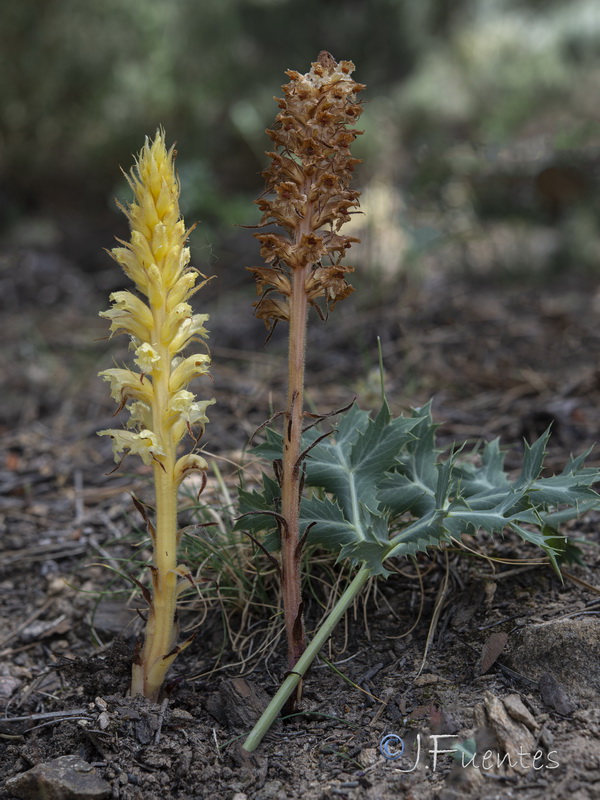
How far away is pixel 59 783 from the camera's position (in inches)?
56.1


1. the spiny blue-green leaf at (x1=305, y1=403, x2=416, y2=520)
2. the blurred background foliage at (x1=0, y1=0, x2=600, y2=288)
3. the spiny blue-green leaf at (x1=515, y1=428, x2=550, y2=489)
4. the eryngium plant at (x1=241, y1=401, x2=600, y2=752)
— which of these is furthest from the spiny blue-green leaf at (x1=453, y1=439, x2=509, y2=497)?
the blurred background foliage at (x1=0, y1=0, x2=600, y2=288)

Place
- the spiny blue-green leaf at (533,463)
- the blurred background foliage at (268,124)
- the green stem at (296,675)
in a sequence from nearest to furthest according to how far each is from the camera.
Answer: the green stem at (296,675)
the spiny blue-green leaf at (533,463)
the blurred background foliage at (268,124)

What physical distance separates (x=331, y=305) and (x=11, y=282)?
4.71m

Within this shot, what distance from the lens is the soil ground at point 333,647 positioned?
1.49 m

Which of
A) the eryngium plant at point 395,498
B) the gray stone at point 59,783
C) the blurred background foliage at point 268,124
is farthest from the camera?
the blurred background foliage at point 268,124

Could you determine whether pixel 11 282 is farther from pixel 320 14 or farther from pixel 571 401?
pixel 320 14

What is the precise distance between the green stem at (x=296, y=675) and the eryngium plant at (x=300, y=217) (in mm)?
59

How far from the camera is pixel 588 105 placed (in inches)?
547

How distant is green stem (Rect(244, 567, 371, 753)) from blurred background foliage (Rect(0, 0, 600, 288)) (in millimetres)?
789

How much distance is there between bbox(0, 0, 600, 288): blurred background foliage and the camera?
17.9 ft

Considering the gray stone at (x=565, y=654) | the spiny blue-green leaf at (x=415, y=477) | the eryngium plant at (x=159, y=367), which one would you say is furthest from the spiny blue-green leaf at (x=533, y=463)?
the eryngium plant at (x=159, y=367)

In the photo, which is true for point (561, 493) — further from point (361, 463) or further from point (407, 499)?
point (361, 463)

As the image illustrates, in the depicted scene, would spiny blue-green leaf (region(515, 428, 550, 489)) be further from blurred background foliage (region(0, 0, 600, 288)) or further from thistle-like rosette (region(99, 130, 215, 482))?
blurred background foliage (region(0, 0, 600, 288))

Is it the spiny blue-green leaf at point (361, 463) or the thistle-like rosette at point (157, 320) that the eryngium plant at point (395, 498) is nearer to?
the spiny blue-green leaf at point (361, 463)
